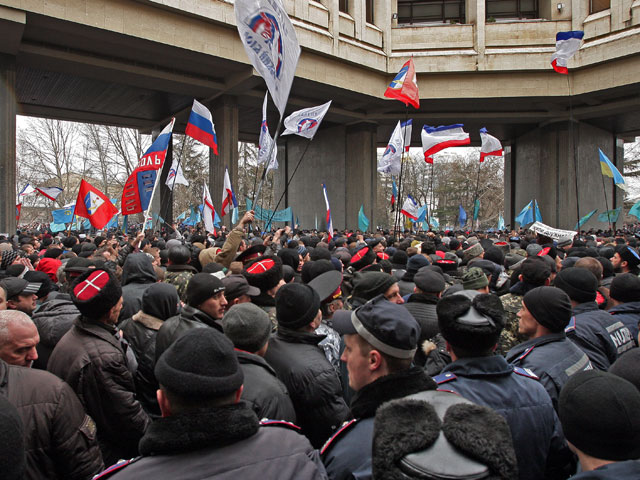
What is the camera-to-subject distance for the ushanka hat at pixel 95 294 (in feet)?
10.6

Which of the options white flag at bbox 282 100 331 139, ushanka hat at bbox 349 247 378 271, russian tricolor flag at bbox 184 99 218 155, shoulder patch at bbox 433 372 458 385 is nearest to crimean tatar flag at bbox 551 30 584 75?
white flag at bbox 282 100 331 139

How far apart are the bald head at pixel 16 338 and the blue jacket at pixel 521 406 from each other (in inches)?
90.2

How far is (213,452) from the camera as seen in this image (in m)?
1.57

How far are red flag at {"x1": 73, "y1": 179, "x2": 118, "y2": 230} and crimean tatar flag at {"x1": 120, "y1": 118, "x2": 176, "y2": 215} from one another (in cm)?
63

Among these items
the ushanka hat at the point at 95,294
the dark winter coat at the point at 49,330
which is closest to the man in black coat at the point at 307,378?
the ushanka hat at the point at 95,294

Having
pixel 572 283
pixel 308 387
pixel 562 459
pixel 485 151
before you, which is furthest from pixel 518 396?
pixel 485 151

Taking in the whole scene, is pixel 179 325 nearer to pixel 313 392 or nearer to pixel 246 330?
pixel 246 330

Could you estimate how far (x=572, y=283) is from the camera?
14.1 ft

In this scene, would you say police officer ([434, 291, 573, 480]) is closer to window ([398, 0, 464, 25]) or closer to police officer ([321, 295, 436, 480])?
police officer ([321, 295, 436, 480])

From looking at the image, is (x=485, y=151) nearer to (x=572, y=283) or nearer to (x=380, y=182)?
(x=572, y=283)

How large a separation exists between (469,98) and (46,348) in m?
27.7

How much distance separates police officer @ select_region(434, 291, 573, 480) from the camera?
2354 mm

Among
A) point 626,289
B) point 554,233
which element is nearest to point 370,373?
point 626,289

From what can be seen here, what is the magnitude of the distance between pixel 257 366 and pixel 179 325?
1058 mm
